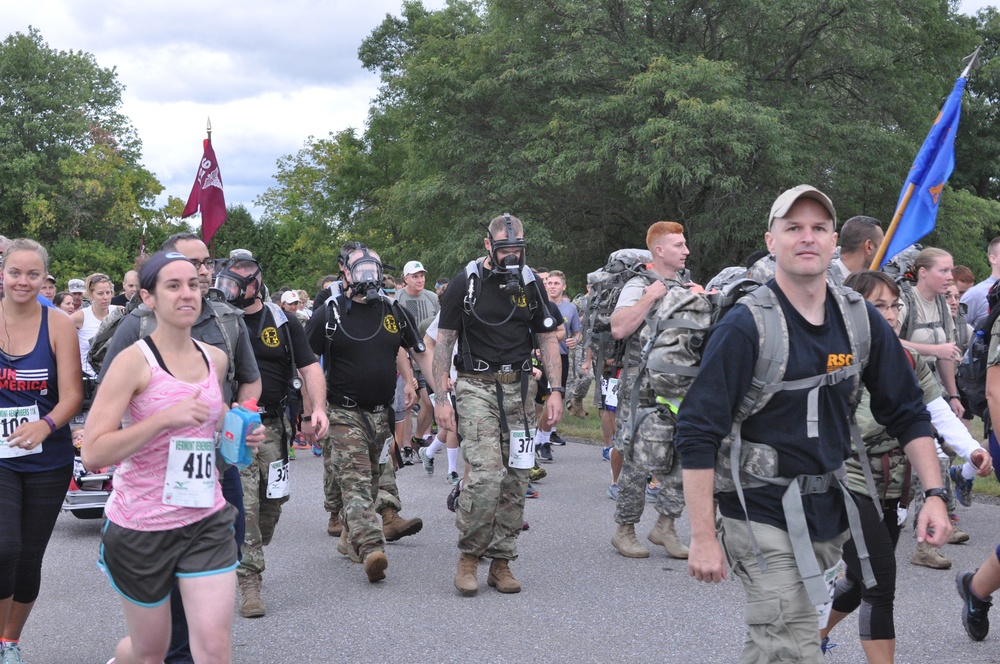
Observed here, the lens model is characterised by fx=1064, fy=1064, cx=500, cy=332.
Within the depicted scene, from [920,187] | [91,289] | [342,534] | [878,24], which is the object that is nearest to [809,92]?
[878,24]

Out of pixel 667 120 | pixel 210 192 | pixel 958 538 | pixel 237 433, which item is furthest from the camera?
pixel 667 120

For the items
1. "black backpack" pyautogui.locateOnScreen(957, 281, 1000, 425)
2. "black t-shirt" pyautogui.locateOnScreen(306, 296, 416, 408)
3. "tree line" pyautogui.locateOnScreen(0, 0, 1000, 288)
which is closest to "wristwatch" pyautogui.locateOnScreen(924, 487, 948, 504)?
"black backpack" pyautogui.locateOnScreen(957, 281, 1000, 425)

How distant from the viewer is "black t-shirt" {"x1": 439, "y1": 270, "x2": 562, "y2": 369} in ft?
22.9

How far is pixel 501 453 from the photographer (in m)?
6.90

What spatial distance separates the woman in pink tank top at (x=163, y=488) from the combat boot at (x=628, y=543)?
13.9 feet

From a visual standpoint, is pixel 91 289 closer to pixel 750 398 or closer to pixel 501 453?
pixel 501 453

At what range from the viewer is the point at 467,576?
6.75 m

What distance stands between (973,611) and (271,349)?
13.9ft

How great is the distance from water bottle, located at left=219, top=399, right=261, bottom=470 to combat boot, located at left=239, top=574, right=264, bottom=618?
2456 mm

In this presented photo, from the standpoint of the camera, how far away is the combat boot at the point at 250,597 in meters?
6.29

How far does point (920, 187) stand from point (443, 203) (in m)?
21.9

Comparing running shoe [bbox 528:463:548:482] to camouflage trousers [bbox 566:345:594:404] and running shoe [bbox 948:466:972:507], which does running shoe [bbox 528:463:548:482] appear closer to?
camouflage trousers [bbox 566:345:594:404]

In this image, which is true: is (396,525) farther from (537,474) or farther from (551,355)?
(537,474)

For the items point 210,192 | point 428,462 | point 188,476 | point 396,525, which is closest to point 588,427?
point 428,462
